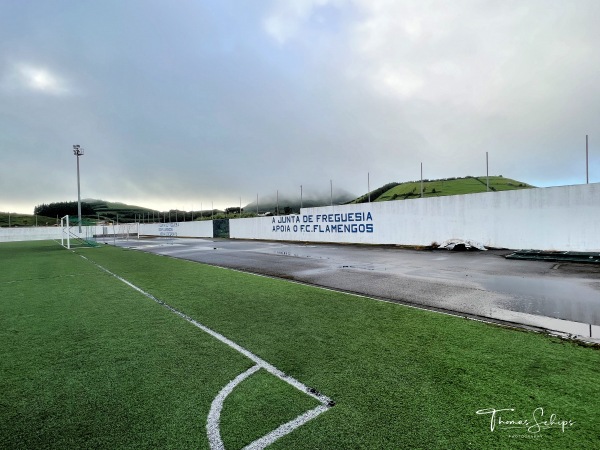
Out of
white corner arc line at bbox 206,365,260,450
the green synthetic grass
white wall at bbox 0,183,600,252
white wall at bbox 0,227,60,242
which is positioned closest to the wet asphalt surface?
the green synthetic grass

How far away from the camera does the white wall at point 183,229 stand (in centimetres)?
3747

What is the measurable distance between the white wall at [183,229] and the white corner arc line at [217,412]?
35187 mm

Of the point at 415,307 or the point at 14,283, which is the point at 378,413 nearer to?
the point at 415,307

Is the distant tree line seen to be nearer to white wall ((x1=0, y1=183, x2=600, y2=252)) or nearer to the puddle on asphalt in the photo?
white wall ((x1=0, y1=183, x2=600, y2=252))

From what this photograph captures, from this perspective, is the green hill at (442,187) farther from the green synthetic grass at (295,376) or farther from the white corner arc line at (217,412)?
the white corner arc line at (217,412)

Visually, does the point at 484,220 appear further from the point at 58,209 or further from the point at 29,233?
the point at 58,209

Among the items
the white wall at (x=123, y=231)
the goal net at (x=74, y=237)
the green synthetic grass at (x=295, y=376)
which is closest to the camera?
the green synthetic grass at (x=295, y=376)

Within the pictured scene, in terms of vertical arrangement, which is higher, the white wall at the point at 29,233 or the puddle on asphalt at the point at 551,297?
the white wall at the point at 29,233

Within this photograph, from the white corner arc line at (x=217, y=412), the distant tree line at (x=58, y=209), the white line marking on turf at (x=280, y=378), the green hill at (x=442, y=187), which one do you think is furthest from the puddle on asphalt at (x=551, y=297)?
the distant tree line at (x=58, y=209)

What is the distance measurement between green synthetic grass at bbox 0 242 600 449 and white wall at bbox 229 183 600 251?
1060 centimetres

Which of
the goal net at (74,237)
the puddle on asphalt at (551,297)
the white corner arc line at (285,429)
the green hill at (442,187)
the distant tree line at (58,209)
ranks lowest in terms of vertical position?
the puddle on asphalt at (551,297)

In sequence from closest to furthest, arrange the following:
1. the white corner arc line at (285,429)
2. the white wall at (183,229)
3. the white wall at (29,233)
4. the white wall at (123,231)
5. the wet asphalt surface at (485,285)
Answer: the white corner arc line at (285,429)
the wet asphalt surface at (485,285)
the white wall at (183,229)
the white wall at (123,231)
the white wall at (29,233)

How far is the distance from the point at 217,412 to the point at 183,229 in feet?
137

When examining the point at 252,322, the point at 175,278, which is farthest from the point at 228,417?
the point at 175,278
